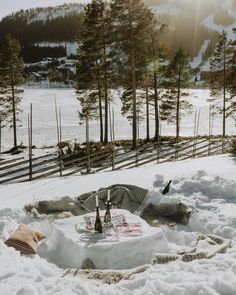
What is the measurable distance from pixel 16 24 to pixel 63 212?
20079 centimetres

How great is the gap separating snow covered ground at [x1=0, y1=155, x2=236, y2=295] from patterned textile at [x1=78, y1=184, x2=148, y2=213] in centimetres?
36

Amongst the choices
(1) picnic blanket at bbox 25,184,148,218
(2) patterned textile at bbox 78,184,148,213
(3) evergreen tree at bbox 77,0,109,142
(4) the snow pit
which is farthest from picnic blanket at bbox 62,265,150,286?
(3) evergreen tree at bbox 77,0,109,142

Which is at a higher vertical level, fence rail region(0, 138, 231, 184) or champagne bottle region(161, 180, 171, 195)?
champagne bottle region(161, 180, 171, 195)

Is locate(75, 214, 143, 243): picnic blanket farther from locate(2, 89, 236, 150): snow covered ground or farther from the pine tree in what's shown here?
the pine tree

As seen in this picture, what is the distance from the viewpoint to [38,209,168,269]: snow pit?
8.12 meters

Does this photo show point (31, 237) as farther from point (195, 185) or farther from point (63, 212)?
point (195, 185)

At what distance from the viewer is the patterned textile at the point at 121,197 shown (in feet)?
37.1

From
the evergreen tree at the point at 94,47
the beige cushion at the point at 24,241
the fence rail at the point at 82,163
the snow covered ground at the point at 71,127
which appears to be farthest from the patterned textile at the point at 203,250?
the snow covered ground at the point at 71,127

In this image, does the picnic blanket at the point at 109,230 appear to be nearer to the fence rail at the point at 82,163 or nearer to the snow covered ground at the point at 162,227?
the snow covered ground at the point at 162,227

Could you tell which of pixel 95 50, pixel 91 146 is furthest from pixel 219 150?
pixel 95 50

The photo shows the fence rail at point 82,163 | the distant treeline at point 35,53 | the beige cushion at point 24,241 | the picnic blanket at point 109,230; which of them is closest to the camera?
the beige cushion at point 24,241

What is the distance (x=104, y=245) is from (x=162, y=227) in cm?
252

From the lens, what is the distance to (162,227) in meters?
10.2

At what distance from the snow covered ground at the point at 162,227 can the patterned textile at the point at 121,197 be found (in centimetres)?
36
